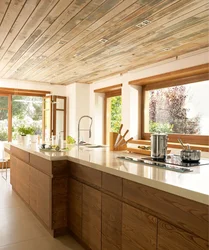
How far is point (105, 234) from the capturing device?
6.23ft

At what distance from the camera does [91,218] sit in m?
2.09

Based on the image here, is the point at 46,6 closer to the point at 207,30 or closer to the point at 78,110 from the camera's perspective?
the point at 207,30

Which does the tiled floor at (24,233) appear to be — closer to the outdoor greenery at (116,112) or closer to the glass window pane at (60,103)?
the outdoor greenery at (116,112)

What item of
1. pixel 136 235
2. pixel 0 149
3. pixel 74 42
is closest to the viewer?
pixel 136 235

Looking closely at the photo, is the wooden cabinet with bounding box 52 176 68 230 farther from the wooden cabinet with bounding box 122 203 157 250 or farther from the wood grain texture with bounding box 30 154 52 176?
the wooden cabinet with bounding box 122 203 157 250

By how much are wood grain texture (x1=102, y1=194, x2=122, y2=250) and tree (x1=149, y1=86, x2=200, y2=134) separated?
2.66m

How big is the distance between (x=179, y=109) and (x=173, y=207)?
10.8 feet

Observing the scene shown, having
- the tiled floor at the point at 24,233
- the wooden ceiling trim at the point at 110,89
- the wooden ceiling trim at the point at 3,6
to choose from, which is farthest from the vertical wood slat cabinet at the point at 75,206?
the wooden ceiling trim at the point at 110,89

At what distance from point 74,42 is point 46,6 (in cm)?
104

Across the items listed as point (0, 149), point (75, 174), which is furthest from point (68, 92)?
point (75, 174)

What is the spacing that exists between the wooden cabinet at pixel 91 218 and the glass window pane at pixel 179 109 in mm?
2497

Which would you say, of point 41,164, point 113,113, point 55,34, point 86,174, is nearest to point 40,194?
point 41,164

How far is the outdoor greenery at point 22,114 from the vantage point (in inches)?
249

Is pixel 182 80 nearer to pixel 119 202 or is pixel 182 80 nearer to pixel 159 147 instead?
pixel 159 147
